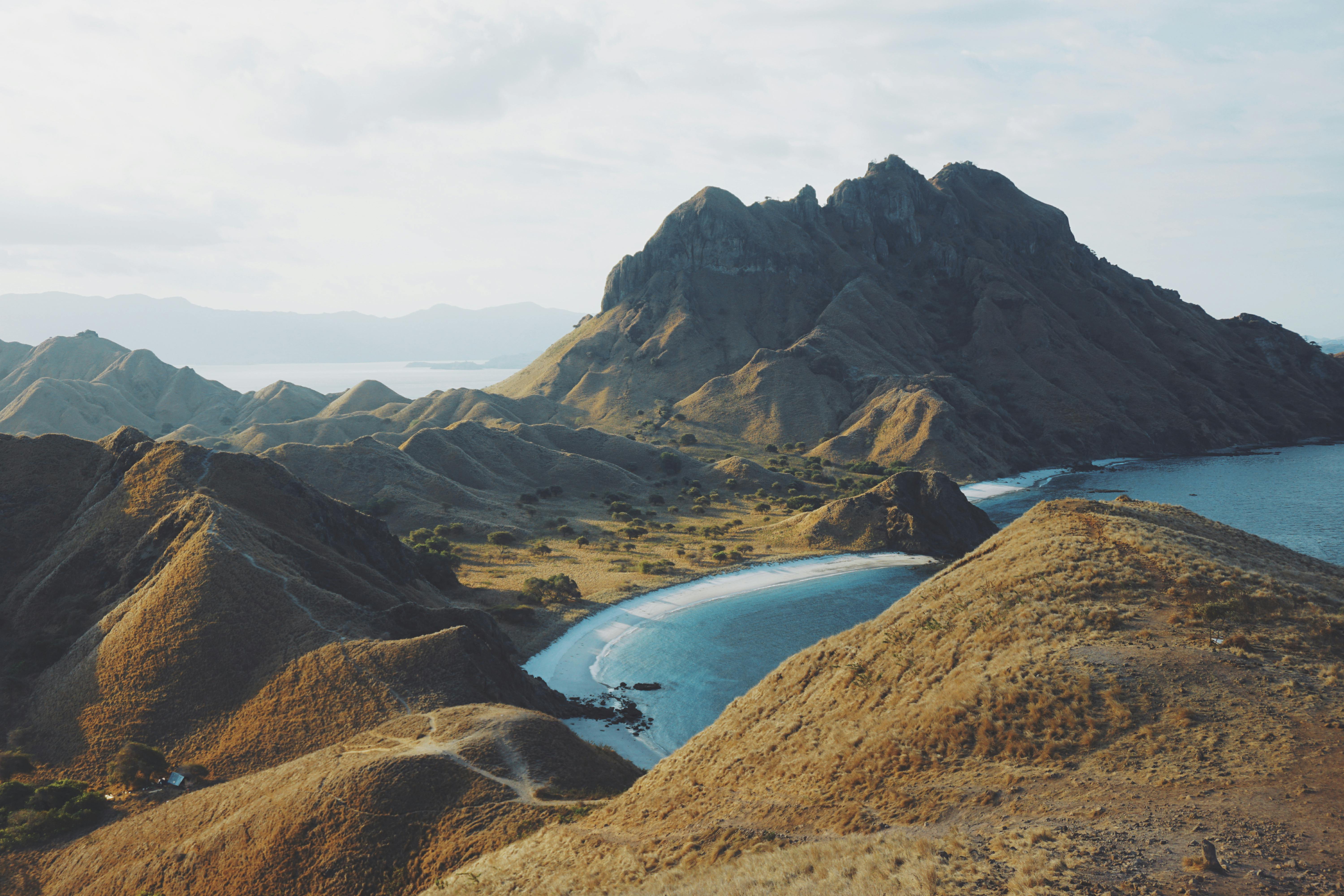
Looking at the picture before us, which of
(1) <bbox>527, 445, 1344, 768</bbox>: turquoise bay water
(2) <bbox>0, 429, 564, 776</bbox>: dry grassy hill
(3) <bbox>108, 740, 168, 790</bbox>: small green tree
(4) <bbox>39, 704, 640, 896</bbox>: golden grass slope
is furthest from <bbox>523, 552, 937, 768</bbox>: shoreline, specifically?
(3) <bbox>108, 740, 168, 790</bbox>: small green tree

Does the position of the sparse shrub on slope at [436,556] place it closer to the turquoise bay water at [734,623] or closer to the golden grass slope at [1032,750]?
the turquoise bay water at [734,623]

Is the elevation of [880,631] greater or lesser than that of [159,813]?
greater

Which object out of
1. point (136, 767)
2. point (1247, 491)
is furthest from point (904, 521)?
point (136, 767)

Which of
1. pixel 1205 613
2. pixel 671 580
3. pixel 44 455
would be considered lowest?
pixel 671 580

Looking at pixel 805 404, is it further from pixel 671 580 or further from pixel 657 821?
pixel 657 821

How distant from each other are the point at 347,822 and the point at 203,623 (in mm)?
20802

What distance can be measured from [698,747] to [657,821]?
5677 millimetres

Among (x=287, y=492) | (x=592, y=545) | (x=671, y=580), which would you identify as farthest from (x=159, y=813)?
(x=592, y=545)

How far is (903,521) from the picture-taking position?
9788 centimetres

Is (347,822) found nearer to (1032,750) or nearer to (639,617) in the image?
(1032,750)

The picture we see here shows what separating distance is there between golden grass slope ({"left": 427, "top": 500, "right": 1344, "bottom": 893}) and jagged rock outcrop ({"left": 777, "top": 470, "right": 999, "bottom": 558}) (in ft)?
211

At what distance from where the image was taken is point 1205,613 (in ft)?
A: 80.6

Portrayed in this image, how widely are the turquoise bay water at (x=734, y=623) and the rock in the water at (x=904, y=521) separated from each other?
3.84 meters

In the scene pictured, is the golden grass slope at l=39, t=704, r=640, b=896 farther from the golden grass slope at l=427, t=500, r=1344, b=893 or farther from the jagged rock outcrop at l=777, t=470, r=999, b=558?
the jagged rock outcrop at l=777, t=470, r=999, b=558
